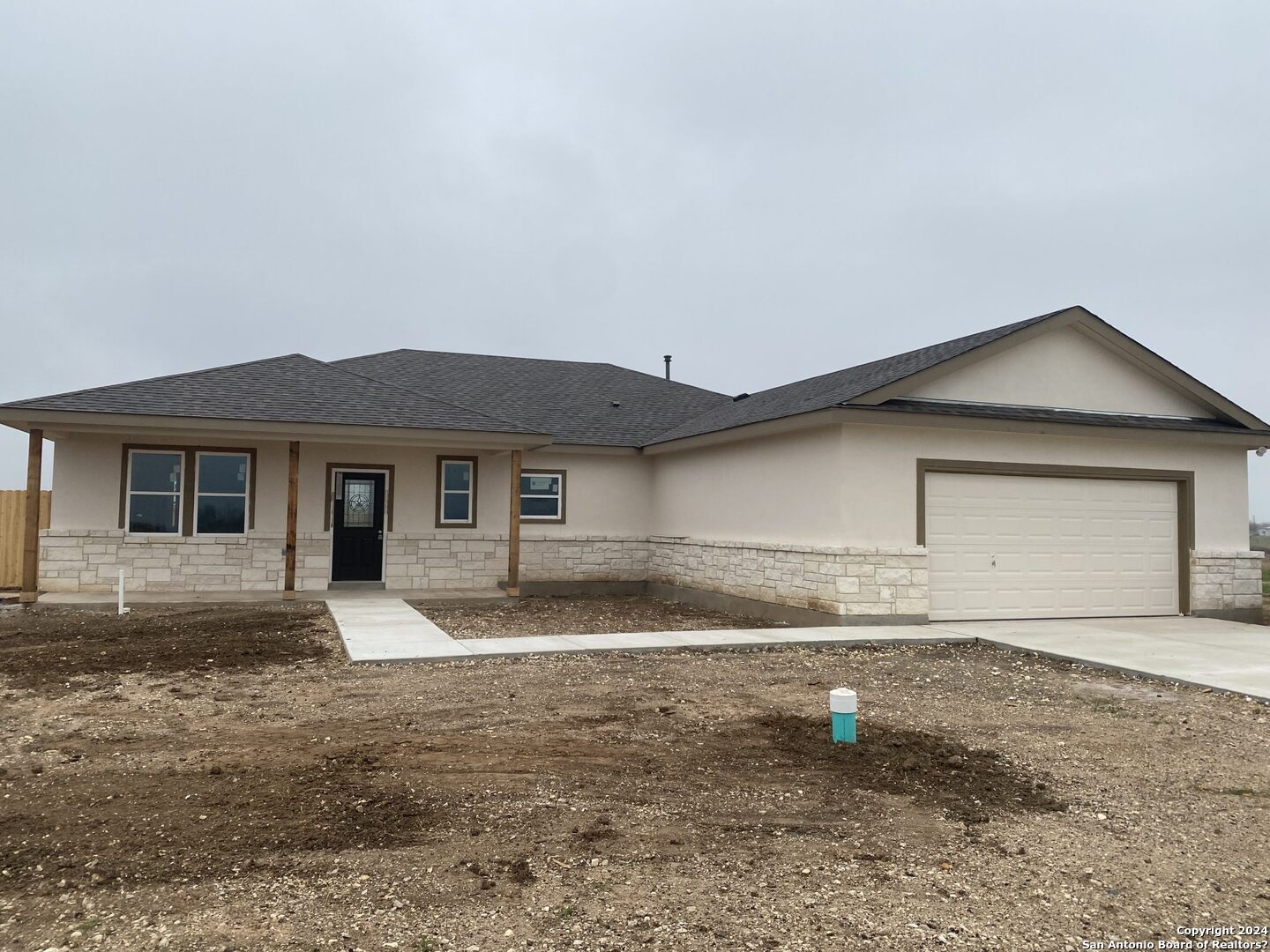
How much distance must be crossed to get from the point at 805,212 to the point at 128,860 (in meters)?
39.6

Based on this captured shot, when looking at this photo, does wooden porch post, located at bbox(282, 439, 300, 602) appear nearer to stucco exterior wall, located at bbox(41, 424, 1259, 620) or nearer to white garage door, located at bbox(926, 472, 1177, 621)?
stucco exterior wall, located at bbox(41, 424, 1259, 620)

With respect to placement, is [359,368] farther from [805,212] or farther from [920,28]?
[805,212]

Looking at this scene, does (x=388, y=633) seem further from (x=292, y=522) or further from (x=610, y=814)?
(x=610, y=814)

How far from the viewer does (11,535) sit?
56.1 feet

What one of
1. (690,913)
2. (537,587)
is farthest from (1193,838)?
(537,587)

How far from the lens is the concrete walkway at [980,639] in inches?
359

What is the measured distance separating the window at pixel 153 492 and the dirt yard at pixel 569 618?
16.4ft

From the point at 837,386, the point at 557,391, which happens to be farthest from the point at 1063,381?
the point at 557,391

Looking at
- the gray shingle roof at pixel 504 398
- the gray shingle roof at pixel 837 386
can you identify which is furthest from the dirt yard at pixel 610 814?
the gray shingle roof at pixel 504 398

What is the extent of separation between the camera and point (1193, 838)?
4367mm

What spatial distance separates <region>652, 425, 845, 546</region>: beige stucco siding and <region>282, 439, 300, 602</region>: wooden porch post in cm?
734

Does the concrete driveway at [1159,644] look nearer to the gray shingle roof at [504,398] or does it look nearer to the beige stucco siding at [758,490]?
the beige stucco siding at [758,490]

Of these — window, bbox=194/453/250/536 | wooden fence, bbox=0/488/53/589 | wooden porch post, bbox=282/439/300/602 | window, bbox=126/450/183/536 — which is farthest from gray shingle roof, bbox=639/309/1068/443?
wooden fence, bbox=0/488/53/589

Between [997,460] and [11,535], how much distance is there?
726 inches
